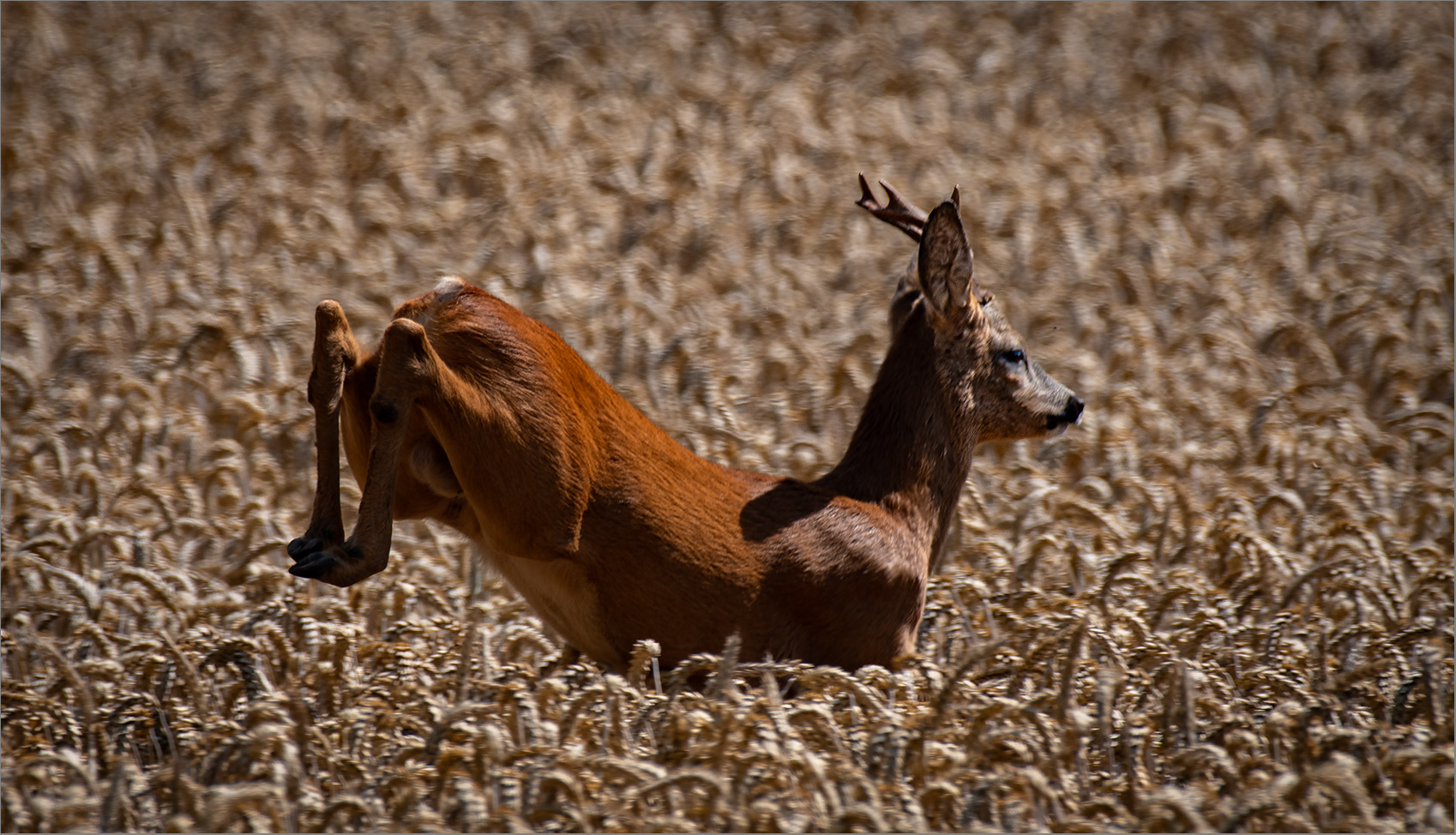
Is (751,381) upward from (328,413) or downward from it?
upward

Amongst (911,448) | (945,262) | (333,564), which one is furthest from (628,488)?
(945,262)

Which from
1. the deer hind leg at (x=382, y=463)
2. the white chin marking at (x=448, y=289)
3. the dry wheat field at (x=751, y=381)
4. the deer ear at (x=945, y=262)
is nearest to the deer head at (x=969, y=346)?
the deer ear at (x=945, y=262)

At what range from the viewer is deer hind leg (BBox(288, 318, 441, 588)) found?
170 inches

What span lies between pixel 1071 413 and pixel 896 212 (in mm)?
1152

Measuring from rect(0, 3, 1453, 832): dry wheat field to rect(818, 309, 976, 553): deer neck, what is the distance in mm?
510

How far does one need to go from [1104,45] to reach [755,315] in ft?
25.7

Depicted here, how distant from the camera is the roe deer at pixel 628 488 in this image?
4500 millimetres

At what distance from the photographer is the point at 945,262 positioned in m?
5.61

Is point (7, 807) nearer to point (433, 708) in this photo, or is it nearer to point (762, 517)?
point (433, 708)

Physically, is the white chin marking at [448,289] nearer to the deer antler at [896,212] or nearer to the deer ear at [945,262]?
the deer ear at [945,262]

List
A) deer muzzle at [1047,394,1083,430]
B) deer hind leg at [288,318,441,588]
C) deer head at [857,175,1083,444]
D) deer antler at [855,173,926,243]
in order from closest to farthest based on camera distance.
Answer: deer hind leg at [288,318,441,588] → deer head at [857,175,1083,444] → deer antler at [855,173,926,243] → deer muzzle at [1047,394,1083,430]

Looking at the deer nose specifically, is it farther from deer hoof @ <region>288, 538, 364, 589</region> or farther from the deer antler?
deer hoof @ <region>288, 538, 364, 589</region>

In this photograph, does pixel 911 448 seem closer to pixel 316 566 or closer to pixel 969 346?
pixel 969 346

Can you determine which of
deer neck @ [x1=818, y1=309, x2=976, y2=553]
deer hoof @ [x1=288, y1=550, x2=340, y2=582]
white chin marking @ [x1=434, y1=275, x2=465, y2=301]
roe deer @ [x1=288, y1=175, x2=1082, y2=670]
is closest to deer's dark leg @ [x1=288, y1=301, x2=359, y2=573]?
roe deer @ [x1=288, y1=175, x2=1082, y2=670]
